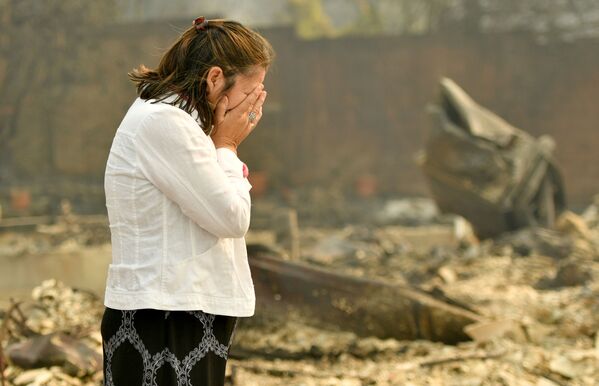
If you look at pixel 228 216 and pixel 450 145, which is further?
pixel 450 145

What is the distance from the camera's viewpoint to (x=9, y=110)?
15.6 meters

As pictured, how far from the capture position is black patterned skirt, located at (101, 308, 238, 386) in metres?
1.78

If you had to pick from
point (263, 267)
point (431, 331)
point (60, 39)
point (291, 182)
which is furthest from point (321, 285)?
point (60, 39)

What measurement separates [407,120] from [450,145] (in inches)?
282

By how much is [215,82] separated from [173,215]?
316 millimetres

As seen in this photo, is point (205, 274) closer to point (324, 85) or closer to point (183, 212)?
point (183, 212)

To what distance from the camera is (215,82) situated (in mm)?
1789

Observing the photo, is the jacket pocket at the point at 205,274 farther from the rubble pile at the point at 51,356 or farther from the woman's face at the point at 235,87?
the rubble pile at the point at 51,356

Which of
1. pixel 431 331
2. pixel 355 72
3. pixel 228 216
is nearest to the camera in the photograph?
pixel 228 216

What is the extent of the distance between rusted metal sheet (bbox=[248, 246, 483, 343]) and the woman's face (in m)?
2.41

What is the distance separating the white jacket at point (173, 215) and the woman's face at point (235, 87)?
68 millimetres

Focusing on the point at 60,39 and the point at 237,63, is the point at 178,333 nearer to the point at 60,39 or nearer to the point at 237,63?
the point at 237,63

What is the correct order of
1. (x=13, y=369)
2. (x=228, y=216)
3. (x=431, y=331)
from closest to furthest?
(x=228, y=216) → (x=13, y=369) → (x=431, y=331)

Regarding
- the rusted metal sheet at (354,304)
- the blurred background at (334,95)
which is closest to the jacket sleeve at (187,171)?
the rusted metal sheet at (354,304)
